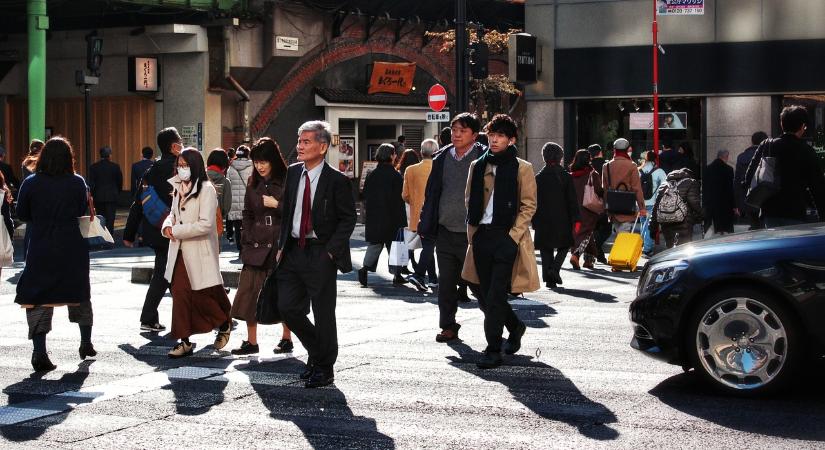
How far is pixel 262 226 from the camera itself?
10375mm

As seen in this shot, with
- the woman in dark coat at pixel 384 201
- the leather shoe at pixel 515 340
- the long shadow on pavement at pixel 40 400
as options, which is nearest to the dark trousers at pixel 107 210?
the woman in dark coat at pixel 384 201

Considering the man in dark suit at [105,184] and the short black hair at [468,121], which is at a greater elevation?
the short black hair at [468,121]

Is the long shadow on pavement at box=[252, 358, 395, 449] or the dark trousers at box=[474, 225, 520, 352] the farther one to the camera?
the dark trousers at box=[474, 225, 520, 352]

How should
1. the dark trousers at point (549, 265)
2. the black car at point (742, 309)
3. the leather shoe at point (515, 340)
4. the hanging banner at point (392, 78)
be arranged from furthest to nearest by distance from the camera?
1. the hanging banner at point (392, 78)
2. the dark trousers at point (549, 265)
3. the leather shoe at point (515, 340)
4. the black car at point (742, 309)

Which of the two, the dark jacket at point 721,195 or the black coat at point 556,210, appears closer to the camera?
the black coat at point 556,210

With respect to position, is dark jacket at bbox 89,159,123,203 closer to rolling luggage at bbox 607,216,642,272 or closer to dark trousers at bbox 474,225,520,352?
rolling luggage at bbox 607,216,642,272

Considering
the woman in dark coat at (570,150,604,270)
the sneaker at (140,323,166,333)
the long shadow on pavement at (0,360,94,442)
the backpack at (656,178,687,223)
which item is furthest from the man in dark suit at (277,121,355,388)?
the backpack at (656,178,687,223)

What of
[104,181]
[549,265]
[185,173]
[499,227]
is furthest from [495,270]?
[104,181]

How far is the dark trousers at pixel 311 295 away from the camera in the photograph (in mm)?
8586

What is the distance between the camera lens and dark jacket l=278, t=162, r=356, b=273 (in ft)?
28.0

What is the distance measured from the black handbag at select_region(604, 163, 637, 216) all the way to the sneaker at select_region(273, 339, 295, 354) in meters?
7.96

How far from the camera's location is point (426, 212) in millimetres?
10398

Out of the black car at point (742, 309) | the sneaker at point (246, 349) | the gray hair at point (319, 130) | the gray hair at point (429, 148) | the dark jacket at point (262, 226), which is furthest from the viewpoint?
the gray hair at point (429, 148)

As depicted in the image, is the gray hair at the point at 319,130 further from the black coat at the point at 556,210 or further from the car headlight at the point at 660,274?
the black coat at the point at 556,210
